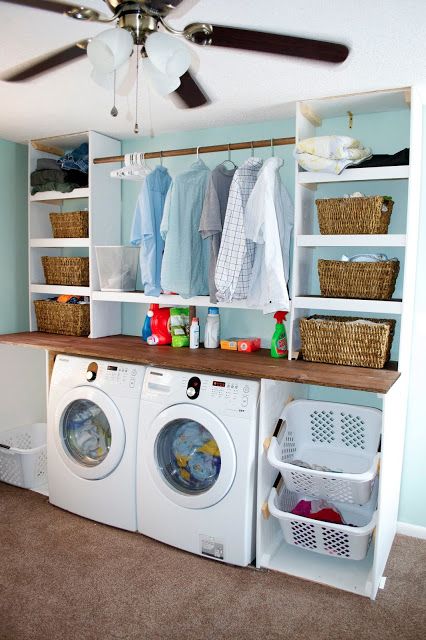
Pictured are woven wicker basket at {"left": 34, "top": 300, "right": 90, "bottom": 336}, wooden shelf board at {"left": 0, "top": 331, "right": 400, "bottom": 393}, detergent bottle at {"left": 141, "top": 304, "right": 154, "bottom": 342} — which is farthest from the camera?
woven wicker basket at {"left": 34, "top": 300, "right": 90, "bottom": 336}

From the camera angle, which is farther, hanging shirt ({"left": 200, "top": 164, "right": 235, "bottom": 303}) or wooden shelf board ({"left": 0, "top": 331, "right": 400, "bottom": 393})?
hanging shirt ({"left": 200, "top": 164, "right": 235, "bottom": 303})

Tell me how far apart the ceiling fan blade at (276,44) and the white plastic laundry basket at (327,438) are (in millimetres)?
1603

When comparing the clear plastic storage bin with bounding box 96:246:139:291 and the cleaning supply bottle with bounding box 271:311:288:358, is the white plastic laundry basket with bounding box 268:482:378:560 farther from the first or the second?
the clear plastic storage bin with bounding box 96:246:139:291

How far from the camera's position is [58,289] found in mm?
3506

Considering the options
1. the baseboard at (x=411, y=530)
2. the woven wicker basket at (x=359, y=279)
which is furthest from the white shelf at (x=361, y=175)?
the baseboard at (x=411, y=530)

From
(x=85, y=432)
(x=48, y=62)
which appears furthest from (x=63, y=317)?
(x=48, y=62)

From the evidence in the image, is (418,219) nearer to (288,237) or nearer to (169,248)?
(288,237)

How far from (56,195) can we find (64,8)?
2.08 metres

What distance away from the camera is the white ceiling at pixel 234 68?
5.50 feet

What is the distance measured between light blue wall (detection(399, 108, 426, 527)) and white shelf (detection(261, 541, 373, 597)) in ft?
1.14

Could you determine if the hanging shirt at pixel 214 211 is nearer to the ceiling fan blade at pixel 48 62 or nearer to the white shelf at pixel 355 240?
the white shelf at pixel 355 240

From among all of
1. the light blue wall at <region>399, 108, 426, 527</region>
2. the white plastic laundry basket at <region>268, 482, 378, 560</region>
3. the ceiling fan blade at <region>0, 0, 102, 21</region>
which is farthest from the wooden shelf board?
the ceiling fan blade at <region>0, 0, 102, 21</region>

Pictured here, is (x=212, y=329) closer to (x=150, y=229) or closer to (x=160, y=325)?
(x=160, y=325)

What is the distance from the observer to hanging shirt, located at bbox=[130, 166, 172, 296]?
2.99 metres
